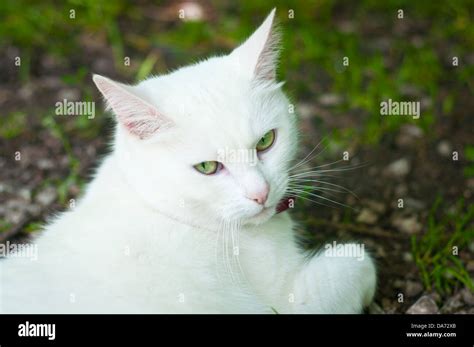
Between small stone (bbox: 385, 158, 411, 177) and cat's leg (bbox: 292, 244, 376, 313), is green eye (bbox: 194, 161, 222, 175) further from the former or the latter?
small stone (bbox: 385, 158, 411, 177)

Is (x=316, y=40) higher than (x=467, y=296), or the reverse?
(x=316, y=40)

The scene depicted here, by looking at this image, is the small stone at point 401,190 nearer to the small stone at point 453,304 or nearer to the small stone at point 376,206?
the small stone at point 376,206

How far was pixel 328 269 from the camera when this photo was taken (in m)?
3.15

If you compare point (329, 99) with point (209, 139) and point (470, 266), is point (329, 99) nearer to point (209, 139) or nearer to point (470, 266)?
point (470, 266)

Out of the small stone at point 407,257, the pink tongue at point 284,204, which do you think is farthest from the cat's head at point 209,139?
the small stone at point 407,257

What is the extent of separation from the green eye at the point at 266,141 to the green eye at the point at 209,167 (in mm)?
247

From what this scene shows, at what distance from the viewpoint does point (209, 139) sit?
2844mm

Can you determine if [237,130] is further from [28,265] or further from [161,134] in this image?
[28,265]

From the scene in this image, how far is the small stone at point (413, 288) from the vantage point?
3553 millimetres

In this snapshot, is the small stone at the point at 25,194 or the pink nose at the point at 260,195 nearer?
the pink nose at the point at 260,195

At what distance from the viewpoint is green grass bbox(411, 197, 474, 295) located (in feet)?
11.7

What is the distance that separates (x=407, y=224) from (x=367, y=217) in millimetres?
240

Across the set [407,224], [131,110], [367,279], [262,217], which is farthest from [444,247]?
[131,110]

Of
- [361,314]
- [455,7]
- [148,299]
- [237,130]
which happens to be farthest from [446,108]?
[148,299]
